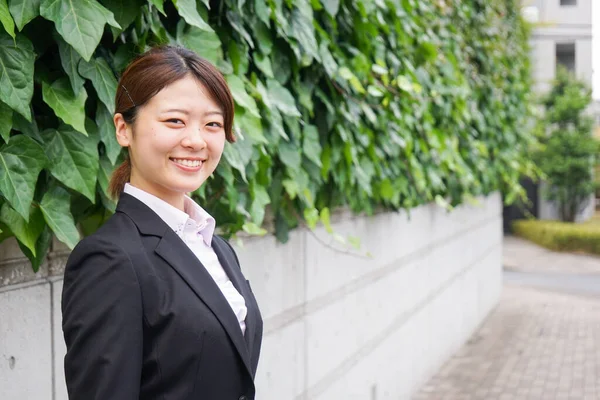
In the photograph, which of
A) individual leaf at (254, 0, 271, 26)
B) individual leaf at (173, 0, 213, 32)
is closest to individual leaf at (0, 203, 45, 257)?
individual leaf at (173, 0, 213, 32)

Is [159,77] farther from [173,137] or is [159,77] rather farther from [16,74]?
[16,74]

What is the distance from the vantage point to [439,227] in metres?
6.84

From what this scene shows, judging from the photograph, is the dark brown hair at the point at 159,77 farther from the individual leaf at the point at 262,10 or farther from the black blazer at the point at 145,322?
the individual leaf at the point at 262,10

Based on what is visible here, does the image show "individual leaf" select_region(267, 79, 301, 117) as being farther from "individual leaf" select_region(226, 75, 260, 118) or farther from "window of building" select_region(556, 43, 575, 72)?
"window of building" select_region(556, 43, 575, 72)

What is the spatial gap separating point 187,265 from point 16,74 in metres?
0.54

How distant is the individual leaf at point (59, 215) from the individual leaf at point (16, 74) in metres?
0.24

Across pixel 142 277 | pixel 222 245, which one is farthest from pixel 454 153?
pixel 142 277

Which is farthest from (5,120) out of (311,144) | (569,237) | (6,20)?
(569,237)

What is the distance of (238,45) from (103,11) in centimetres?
103

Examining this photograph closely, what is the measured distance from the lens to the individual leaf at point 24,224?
1.75 meters

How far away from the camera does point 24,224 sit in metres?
1.77

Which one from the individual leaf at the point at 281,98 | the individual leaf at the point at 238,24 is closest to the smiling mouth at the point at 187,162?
the individual leaf at the point at 238,24

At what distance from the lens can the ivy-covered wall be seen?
1723 millimetres

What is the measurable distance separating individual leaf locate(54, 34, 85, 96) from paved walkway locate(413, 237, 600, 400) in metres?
4.91
